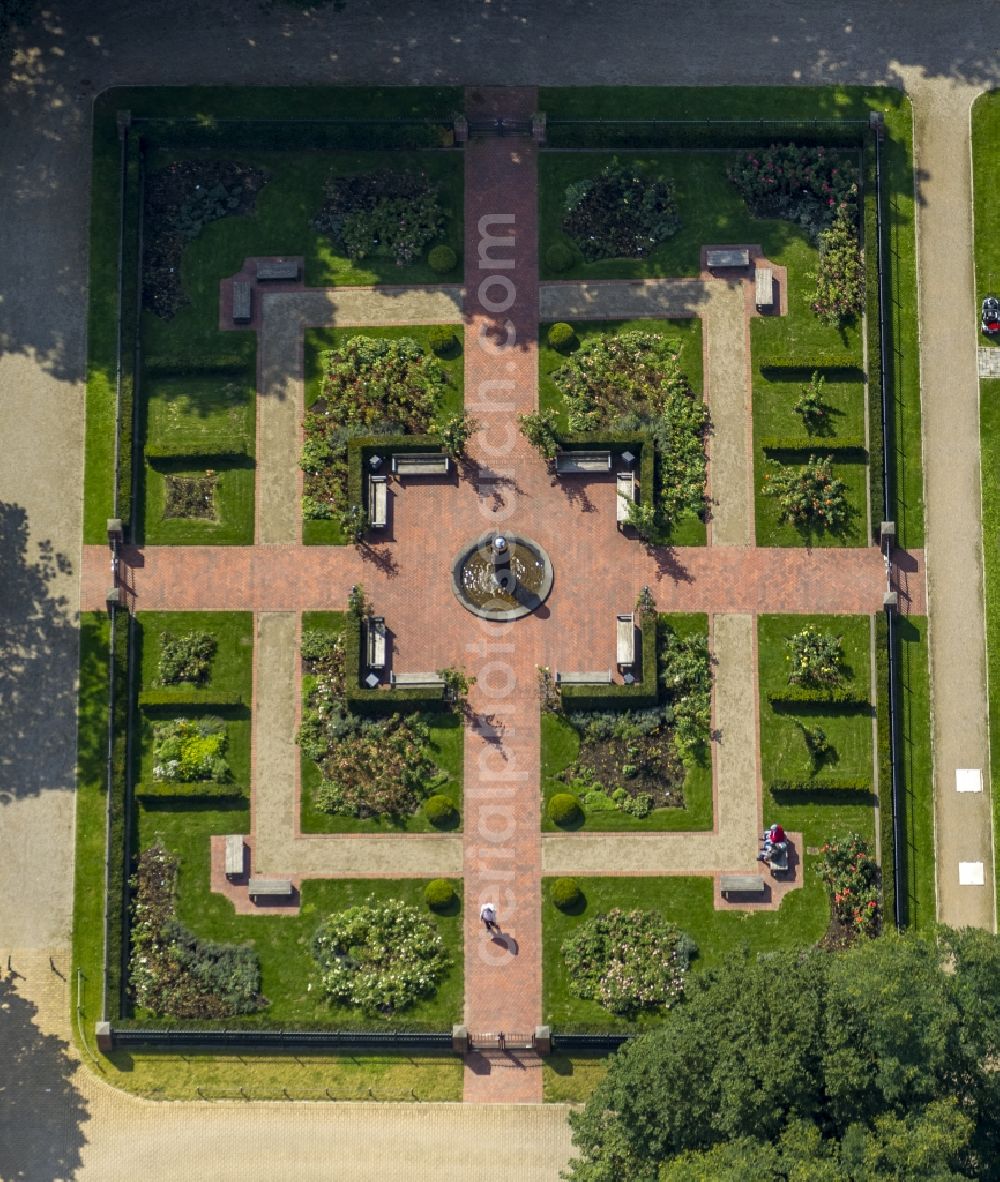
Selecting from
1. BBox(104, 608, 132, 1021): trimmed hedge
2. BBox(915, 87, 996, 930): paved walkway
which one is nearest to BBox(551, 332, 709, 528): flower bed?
BBox(915, 87, 996, 930): paved walkway

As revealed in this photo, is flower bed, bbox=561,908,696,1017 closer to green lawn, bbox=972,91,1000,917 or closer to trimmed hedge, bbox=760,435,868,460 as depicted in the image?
green lawn, bbox=972,91,1000,917

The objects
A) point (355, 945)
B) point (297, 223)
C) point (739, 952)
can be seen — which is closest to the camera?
point (739, 952)

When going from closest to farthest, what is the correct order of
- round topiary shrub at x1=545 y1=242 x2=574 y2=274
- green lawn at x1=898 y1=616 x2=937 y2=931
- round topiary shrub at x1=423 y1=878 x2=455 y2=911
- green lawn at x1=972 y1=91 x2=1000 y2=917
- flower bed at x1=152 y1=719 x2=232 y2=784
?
round topiary shrub at x1=423 y1=878 x2=455 y2=911, green lawn at x1=898 y1=616 x2=937 y2=931, flower bed at x1=152 y1=719 x2=232 y2=784, green lawn at x1=972 y1=91 x2=1000 y2=917, round topiary shrub at x1=545 y1=242 x2=574 y2=274

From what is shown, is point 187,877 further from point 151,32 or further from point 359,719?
point 151,32

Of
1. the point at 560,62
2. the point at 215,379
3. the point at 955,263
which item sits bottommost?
the point at 215,379

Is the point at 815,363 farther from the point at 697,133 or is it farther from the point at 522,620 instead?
the point at 522,620

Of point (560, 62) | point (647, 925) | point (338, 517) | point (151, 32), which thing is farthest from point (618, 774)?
point (151, 32)
